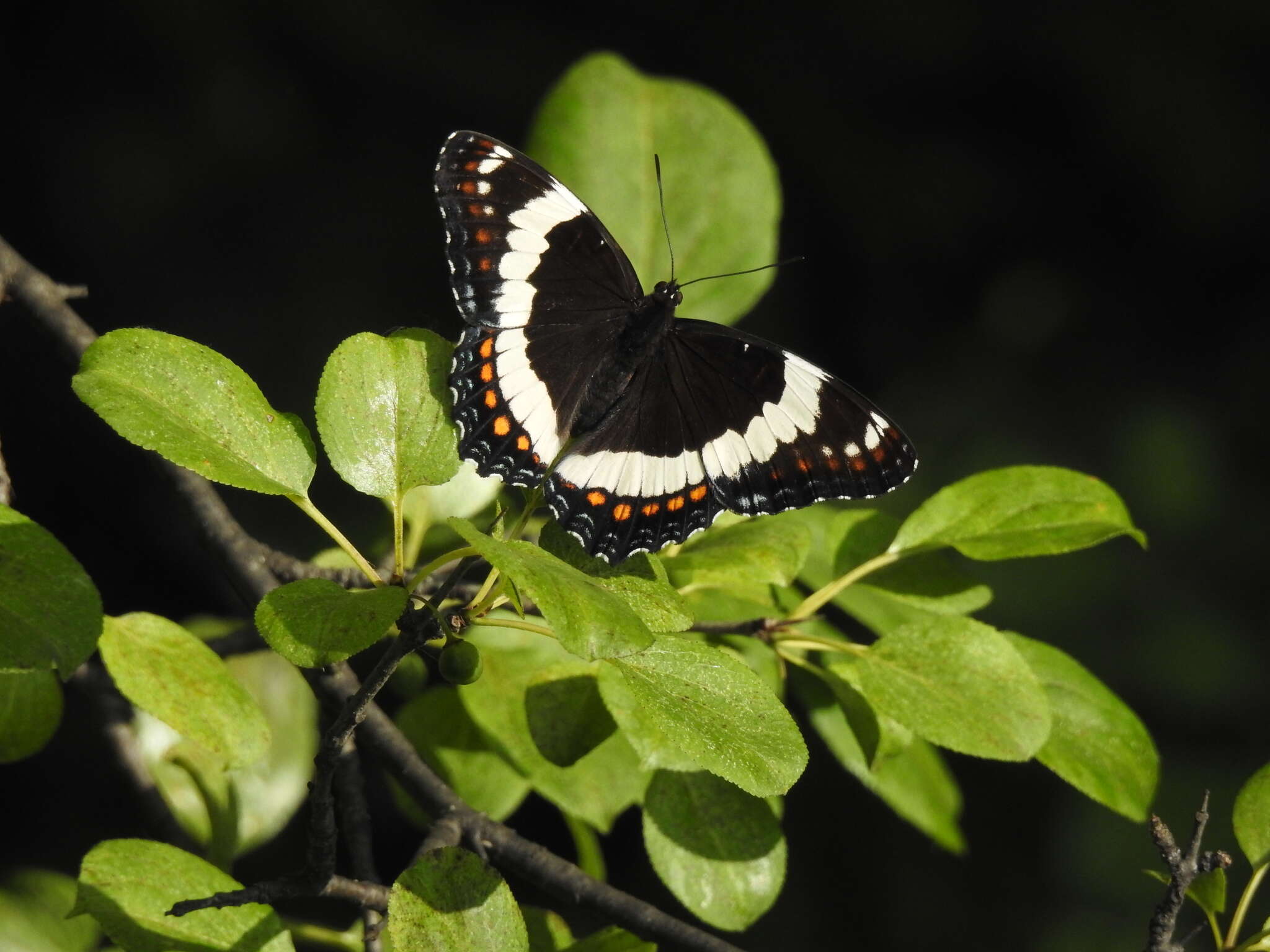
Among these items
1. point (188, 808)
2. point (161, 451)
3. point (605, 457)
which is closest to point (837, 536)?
point (605, 457)

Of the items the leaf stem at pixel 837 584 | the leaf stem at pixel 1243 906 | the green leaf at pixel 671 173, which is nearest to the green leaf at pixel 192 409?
the leaf stem at pixel 837 584

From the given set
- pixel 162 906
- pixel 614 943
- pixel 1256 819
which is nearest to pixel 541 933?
pixel 614 943

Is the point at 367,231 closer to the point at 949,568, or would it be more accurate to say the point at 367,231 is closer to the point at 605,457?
the point at 605,457

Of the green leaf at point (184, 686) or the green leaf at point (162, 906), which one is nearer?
the green leaf at point (162, 906)

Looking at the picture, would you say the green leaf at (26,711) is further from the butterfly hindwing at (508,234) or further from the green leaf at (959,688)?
the green leaf at (959,688)

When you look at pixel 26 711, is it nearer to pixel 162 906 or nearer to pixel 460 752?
pixel 162 906
